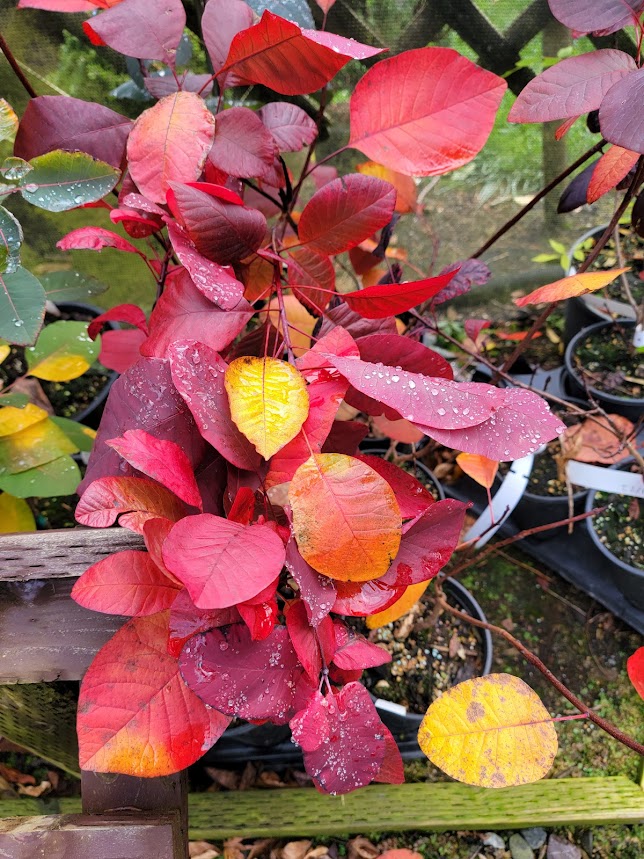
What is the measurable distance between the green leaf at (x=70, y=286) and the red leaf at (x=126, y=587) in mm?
560

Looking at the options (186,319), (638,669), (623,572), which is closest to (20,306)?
(186,319)

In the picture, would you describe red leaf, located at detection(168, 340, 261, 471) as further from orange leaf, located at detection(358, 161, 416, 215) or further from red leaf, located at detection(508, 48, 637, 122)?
orange leaf, located at detection(358, 161, 416, 215)

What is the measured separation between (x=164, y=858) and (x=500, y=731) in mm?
313

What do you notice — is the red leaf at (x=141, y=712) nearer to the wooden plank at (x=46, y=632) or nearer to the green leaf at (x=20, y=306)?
the wooden plank at (x=46, y=632)

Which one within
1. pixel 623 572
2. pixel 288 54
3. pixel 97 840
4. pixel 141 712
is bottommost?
pixel 623 572

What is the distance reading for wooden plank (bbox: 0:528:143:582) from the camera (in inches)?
23.3

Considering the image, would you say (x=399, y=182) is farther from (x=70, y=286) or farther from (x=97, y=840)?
(x=97, y=840)

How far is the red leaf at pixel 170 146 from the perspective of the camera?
1.82 feet

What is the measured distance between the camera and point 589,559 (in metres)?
1.35

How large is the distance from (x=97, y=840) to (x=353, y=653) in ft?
0.90

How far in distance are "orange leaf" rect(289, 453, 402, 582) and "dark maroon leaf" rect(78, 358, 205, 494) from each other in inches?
5.3

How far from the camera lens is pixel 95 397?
1.33 metres

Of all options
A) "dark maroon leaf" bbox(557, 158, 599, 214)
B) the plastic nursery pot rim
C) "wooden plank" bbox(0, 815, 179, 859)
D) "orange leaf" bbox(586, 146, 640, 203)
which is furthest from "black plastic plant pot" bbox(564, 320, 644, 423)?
"wooden plank" bbox(0, 815, 179, 859)

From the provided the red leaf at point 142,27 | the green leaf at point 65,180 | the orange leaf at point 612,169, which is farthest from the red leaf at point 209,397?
the orange leaf at point 612,169
